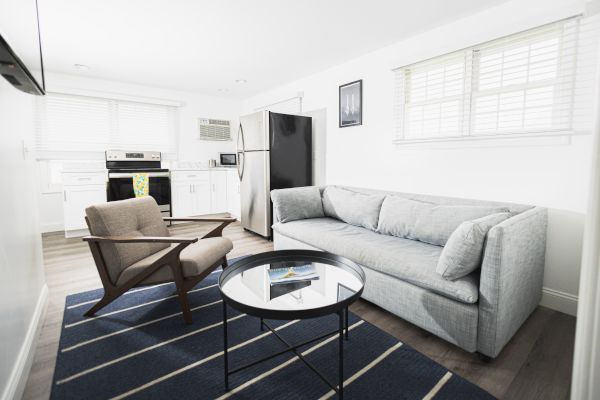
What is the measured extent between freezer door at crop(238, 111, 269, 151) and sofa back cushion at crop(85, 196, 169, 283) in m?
1.84

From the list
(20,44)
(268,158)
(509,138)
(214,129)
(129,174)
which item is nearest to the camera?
(20,44)

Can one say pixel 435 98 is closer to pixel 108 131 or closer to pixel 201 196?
pixel 201 196

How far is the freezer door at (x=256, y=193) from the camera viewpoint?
4.03 meters

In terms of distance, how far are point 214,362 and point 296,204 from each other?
1.90 metres

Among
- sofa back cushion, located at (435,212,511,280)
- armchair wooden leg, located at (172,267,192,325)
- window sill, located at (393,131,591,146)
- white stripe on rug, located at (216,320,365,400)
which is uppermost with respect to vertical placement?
window sill, located at (393,131,591,146)

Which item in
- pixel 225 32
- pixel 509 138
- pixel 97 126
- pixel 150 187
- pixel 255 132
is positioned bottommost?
pixel 150 187

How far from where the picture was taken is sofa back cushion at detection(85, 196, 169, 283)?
202cm

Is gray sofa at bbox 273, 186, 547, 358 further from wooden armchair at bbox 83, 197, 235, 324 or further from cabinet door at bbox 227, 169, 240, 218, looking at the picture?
cabinet door at bbox 227, 169, 240, 218

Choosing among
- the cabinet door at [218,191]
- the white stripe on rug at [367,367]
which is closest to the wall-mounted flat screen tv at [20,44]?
the white stripe on rug at [367,367]

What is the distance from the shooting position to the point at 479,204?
2371mm

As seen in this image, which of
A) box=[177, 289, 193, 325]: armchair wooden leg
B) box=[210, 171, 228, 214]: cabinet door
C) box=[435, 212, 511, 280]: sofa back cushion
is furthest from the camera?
box=[210, 171, 228, 214]: cabinet door

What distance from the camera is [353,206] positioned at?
300cm

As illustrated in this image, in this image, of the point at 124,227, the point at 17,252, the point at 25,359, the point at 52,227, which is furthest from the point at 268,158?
the point at 52,227

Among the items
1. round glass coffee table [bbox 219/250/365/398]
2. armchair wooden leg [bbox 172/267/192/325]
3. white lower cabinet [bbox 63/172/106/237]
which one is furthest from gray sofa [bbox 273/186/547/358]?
white lower cabinet [bbox 63/172/106/237]
